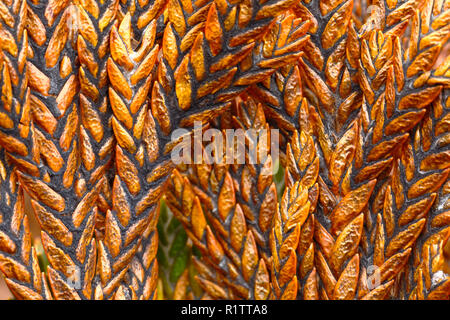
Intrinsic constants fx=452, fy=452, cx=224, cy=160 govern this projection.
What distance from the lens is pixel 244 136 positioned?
28.5 inches

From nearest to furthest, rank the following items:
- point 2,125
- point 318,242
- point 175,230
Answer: point 2,125 → point 318,242 → point 175,230

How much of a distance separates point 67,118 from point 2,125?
0.28 feet

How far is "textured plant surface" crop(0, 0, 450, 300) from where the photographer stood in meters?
0.64

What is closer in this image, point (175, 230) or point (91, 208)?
point (91, 208)

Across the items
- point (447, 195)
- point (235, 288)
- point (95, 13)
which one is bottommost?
point (235, 288)

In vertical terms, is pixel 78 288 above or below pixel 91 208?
below

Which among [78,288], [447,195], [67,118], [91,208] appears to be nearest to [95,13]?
[67,118]

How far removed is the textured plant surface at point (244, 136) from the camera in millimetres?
636

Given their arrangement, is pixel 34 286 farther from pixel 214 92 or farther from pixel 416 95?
pixel 416 95

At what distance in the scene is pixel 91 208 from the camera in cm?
67

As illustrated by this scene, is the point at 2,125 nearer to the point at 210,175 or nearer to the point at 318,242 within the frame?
the point at 210,175

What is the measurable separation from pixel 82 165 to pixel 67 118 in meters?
0.07

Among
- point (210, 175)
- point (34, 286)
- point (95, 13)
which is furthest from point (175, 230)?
point (95, 13)

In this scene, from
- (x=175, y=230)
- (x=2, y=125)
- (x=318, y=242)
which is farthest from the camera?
(x=175, y=230)
